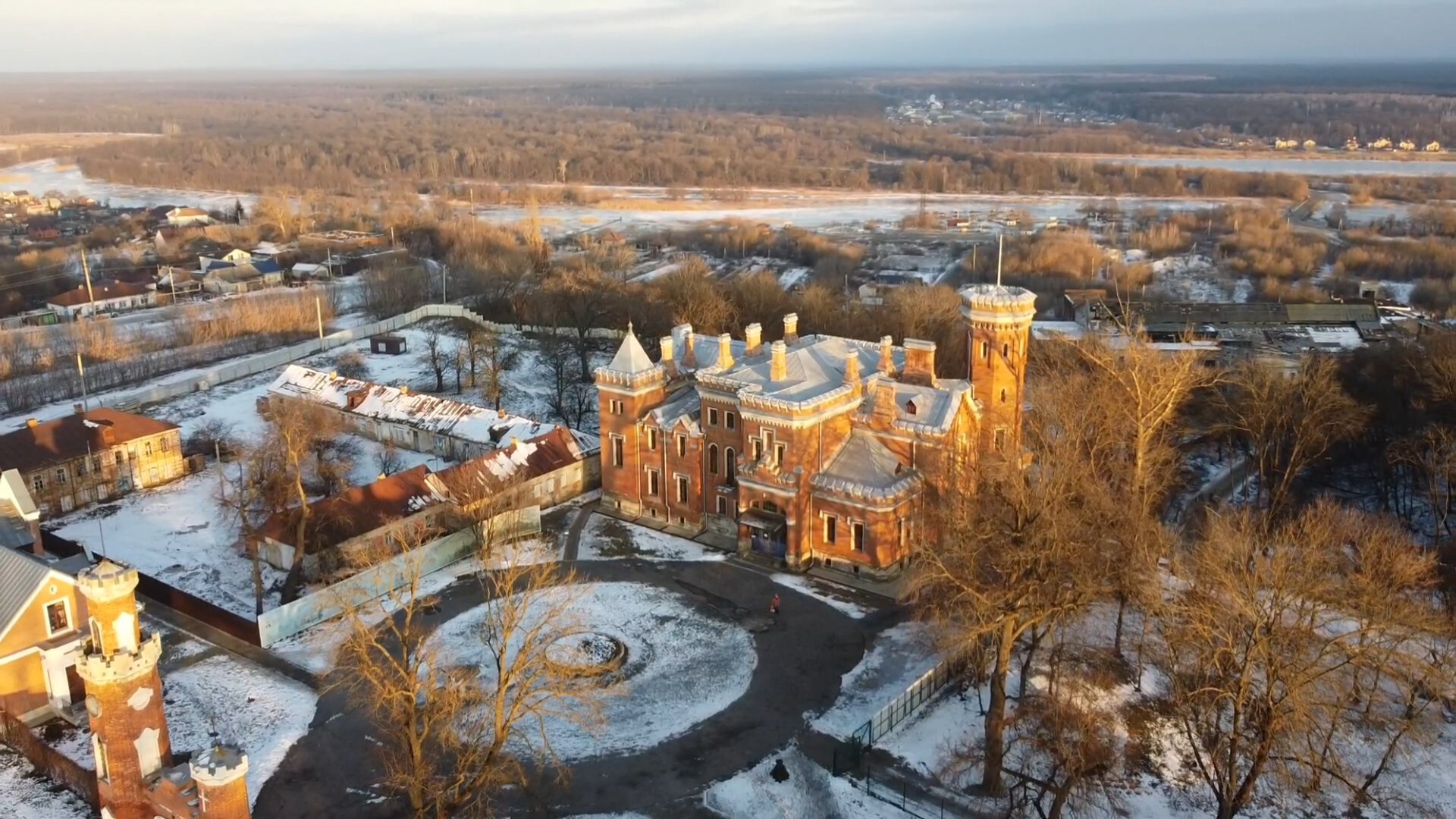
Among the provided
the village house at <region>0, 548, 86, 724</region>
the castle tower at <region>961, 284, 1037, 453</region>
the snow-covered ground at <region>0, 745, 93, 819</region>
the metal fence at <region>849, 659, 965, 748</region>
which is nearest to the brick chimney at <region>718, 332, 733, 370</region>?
the castle tower at <region>961, 284, 1037, 453</region>

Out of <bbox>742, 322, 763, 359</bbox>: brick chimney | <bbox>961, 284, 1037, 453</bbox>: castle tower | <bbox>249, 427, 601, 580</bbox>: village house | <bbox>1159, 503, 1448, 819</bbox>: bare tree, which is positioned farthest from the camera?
<bbox>742, 322, 763, 359</bbox>: brick chimney

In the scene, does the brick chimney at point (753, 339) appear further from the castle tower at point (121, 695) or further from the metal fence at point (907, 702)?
the castle tower at point (121, 695)

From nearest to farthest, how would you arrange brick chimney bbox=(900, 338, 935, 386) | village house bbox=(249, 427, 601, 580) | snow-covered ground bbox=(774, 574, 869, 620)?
snow-covered ground bbox=(774, 574, 869, 620) < village house bbox=(249, 427, 601, 580) < brick chimney bbox=(900, 338, 935, 386)

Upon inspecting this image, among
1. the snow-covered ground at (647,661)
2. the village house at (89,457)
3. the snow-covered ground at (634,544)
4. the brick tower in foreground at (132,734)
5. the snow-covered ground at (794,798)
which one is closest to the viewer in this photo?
the brick tower in foreground at (132,734)

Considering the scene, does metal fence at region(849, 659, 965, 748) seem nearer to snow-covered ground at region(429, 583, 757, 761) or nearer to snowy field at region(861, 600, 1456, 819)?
snowy field at region(861, 600, 1456, 819)

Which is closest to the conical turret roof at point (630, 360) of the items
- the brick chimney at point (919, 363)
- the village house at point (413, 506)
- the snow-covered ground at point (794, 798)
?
the village house at point (413, 506)

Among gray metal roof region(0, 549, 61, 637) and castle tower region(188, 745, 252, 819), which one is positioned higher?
gray metal roof region(0, 549, 61, 637)
